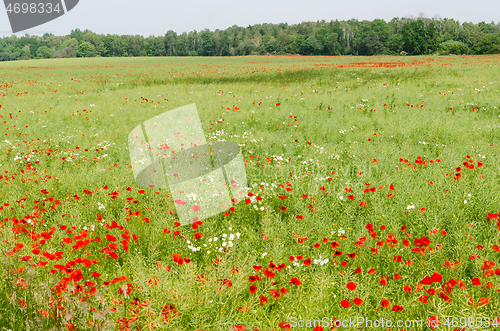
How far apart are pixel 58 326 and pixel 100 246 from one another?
1364 millimetres

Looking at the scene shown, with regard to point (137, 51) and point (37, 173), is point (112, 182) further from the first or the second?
point (137, 51)

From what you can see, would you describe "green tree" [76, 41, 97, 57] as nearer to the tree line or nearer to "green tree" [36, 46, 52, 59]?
the tree line

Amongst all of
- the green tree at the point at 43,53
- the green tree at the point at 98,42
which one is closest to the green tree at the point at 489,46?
the green tree at the point at 98,42

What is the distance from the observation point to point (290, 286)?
276cm

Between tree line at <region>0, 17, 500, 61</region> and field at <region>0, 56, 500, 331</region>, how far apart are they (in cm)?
6900

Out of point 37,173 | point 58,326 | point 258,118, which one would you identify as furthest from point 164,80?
point 58,326

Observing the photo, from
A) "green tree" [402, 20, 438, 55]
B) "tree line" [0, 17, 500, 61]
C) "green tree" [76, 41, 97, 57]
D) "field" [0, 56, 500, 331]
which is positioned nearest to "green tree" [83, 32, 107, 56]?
"tree line" [0, 17, 500, 61]

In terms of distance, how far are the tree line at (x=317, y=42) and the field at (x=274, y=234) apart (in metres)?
69.0

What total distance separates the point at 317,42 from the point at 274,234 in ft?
338

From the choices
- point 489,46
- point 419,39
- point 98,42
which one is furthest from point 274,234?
point 98,42

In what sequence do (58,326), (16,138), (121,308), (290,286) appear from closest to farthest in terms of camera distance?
(58,326) < (121,308) < (290,286) < (16,138)

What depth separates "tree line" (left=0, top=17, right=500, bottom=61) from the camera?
243 feet

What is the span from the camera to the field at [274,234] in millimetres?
2301

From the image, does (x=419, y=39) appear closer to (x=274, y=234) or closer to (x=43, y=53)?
(x=274, y=234)
